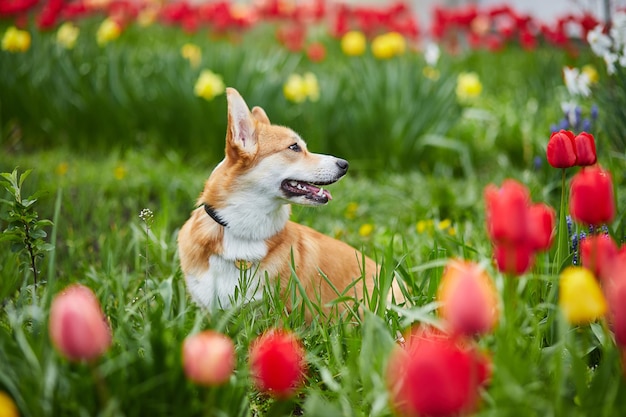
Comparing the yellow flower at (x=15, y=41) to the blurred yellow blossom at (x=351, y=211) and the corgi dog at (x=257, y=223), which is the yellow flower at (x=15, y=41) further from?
the corgi dog at (x=257, y=223)

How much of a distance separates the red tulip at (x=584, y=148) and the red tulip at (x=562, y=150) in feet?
0.05

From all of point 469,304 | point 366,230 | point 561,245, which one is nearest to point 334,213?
point 366,230

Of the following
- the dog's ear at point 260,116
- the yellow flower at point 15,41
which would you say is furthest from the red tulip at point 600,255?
the yellow flower at point 15,41

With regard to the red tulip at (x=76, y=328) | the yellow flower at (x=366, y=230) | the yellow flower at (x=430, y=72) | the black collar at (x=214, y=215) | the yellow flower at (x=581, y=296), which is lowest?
the yellow flower at (x=366, y=230)

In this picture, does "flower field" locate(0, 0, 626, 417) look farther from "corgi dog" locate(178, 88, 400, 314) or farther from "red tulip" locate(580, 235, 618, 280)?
"corgi dog" locate(178, 88, 400, 314)

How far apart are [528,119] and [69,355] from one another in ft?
16.9

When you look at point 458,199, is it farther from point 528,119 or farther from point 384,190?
point 528,119

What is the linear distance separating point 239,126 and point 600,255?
166cm

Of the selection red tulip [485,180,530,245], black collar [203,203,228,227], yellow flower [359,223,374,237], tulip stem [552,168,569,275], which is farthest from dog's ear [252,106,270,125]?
red tulip [485,180,530,245]

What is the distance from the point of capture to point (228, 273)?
2.76 metres

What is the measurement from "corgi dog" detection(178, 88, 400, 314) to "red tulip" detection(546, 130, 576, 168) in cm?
87

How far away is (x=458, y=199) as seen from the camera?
4500 mm

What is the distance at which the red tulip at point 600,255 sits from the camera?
1592 millimetres

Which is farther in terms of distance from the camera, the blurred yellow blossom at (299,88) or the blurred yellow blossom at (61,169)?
the blurred yellow blossom at (299,88)
